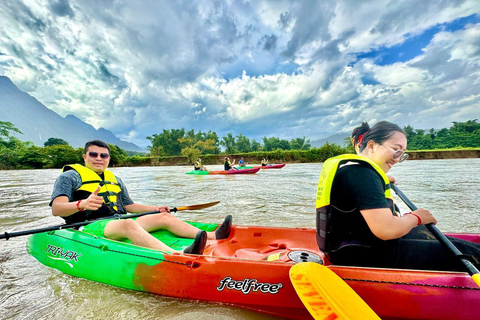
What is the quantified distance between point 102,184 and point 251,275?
7.17ft

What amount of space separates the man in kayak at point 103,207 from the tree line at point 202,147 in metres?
33.8

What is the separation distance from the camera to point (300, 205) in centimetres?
623

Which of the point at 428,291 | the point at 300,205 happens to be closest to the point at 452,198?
the point at 300,205

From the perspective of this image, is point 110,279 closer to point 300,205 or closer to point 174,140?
point 300,205

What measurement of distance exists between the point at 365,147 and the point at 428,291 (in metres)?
0.99

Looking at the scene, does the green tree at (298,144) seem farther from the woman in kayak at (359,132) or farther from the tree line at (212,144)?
the woman in kayak at (359,132)

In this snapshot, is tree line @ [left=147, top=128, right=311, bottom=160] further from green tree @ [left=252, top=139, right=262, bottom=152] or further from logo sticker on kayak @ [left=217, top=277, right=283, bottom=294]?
logo sticker on kayak @ [left=217, top=277, right=283, bottom=294]

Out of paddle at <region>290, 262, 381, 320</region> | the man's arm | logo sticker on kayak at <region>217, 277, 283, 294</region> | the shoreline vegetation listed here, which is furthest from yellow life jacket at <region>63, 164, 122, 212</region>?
the shoreline vegetation

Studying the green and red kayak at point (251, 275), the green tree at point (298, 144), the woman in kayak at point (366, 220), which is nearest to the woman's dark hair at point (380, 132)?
the woman in kayak at point (366, 220)

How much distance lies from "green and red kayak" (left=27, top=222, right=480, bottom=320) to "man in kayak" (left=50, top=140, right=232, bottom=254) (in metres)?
0.16

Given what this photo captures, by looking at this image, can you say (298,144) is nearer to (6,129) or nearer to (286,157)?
(286,157)

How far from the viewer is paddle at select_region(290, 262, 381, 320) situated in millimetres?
1446

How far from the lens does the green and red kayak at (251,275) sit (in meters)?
1.53

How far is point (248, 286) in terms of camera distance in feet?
6.12
